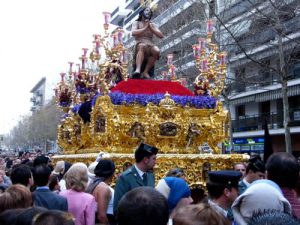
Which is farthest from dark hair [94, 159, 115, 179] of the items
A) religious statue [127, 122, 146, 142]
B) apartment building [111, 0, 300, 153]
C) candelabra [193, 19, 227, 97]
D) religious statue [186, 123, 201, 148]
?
apartment building [111, 0, 300, 153]

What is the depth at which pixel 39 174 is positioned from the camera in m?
5.77

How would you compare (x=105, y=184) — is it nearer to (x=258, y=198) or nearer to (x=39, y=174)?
(x=39, y=174)

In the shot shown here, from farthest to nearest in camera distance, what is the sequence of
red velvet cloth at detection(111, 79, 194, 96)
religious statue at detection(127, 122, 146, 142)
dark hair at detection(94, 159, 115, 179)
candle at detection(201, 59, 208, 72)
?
1. candle at detection(201, 59, 208, 72)
2. red velvet cloth at detection(111, 79, 194, 96)
3. religious statue at detection(127, 122, 146, 142)
4. dark hair at detection(94, 159, 115, 179)

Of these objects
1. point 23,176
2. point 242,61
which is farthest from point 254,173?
point 242,61

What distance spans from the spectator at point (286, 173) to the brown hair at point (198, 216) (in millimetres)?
1695

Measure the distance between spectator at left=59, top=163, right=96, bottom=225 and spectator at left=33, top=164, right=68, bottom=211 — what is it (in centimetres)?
23

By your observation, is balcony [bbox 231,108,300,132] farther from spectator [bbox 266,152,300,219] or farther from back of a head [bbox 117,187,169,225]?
back of a head [bbox 117,187,169,225]

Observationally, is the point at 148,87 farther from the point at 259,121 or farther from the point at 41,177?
the point at 259,121

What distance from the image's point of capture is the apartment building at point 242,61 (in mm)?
24484

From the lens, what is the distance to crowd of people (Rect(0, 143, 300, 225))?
111 inches

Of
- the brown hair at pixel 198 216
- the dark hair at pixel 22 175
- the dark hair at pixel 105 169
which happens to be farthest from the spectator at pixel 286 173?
the dark hair at pixel 22 175

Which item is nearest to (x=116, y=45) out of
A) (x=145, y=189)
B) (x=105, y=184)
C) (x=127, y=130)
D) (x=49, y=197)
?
(x=127, y=130)

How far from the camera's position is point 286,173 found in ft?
14.2

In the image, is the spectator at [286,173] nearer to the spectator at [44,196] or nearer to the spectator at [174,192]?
the spectator at [174,192]
